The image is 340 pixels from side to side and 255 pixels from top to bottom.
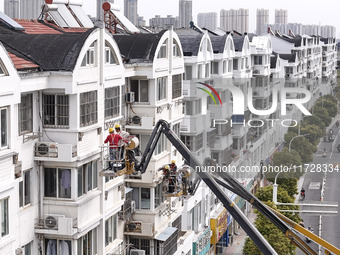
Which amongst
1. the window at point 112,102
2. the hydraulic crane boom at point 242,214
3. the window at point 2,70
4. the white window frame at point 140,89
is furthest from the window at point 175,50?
the window at point 2,70

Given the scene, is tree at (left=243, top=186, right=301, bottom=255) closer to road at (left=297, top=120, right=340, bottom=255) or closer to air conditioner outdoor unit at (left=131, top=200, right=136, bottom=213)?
road at (left=297, top=120, right=340, bottom=255)

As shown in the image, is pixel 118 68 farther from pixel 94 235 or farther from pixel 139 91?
pixel 94 235

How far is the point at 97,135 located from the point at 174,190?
18.6 feet

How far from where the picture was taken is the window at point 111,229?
111 feet

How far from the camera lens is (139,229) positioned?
38.7 meters

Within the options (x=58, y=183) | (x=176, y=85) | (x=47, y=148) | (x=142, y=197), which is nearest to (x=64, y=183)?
(x=58, y=183)

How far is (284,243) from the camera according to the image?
5419 centimetres

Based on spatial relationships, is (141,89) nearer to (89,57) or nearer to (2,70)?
(89,57)

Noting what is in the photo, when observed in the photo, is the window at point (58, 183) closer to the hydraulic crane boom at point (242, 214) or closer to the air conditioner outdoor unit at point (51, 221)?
the air conditioner outdoor unit at point (51, 221)

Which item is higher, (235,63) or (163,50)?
(163,50)

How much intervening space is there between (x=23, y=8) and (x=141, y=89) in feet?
46.6

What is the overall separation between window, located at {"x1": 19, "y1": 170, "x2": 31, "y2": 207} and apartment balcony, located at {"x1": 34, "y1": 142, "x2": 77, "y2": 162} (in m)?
0.73

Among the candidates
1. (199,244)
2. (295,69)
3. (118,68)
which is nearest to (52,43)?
(118,68)

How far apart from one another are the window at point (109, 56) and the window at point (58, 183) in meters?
5.74
